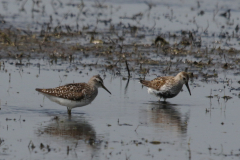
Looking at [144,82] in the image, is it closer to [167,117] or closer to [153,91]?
[153,91]

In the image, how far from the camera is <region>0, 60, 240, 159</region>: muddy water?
33.8 feet

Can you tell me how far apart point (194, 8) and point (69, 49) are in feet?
40.8

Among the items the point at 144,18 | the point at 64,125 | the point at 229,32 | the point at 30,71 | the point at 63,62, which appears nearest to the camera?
the point at 64,125

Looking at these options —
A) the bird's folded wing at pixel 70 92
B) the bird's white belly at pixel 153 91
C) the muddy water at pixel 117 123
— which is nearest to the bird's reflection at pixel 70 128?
the muddy water at pixel 117 123

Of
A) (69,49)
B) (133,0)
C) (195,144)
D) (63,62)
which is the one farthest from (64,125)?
(133,0)

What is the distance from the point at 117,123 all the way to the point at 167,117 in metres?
1.64

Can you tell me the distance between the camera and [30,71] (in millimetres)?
18125

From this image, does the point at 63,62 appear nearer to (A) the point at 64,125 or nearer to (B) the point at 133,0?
(A) the point at 64,125

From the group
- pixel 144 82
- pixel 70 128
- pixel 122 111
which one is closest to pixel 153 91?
pixel 144 82

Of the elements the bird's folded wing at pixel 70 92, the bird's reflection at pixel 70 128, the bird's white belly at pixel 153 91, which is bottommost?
the bird's reflection at pixel 70 128

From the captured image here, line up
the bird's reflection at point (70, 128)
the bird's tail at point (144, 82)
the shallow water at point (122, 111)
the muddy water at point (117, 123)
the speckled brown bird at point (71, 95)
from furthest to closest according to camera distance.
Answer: the bird's tail at point (144, 82)
the speckled brown bird at point (71, 95)
the bird's reflection at point (70, 128)
the shallow water at point (122, 111)
the muddy water at point (117, 123)

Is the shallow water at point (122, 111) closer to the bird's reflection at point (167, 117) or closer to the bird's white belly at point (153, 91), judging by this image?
the bird's reflection at point (167, 117)

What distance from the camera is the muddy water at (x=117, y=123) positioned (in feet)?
33.8

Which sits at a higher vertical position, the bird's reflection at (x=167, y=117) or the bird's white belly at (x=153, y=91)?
the bird's white belly at (x=153, y=91)
